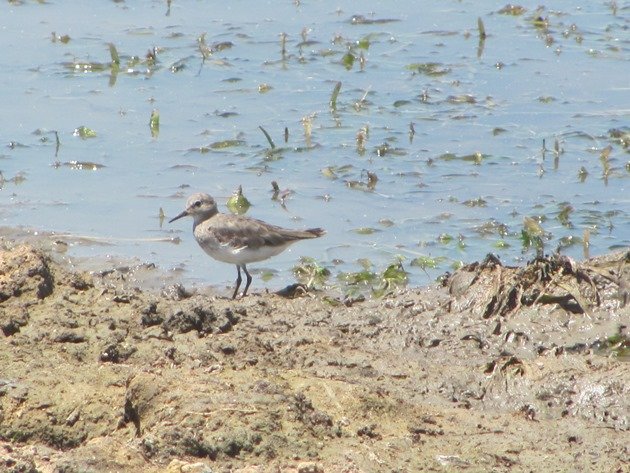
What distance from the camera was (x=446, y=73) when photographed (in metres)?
14.3

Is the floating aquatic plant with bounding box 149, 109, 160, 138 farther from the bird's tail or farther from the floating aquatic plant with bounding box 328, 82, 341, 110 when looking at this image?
the bird's tail

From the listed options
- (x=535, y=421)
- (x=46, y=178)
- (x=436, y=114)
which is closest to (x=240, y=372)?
(x=535, y=421)

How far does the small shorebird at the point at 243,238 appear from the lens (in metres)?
9.45

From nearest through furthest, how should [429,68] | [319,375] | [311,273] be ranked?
[319,375], [311,273], [429,68]

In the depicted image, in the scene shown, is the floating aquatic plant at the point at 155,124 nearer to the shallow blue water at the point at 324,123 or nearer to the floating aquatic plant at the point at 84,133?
the shallow blue water at the point at 324,123

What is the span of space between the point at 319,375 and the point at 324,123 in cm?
661

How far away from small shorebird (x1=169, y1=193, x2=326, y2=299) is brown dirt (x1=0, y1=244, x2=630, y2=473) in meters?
0.41

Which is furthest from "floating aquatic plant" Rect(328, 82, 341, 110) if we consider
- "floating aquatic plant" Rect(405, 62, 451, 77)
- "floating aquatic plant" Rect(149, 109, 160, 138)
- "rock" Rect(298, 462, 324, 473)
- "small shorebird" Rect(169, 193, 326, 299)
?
"rock" Rect(298, 462, 324, 473)

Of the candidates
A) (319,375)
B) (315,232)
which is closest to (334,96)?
(315,232)

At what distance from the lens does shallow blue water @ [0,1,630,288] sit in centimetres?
1040

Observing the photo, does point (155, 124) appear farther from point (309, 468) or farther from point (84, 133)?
point (309, 468)

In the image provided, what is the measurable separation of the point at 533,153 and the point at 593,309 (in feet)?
14.1

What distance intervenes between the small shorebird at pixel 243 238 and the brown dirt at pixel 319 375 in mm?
414

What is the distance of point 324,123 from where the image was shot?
506 inches
